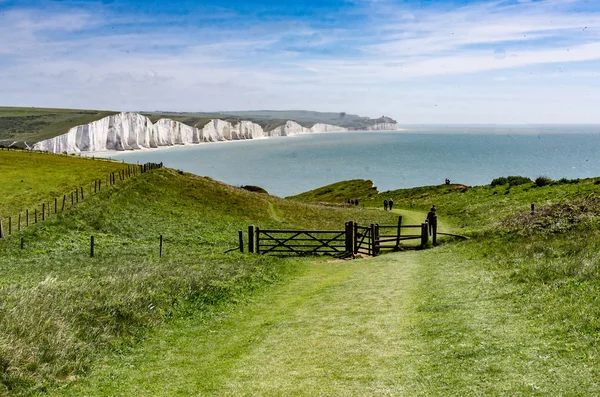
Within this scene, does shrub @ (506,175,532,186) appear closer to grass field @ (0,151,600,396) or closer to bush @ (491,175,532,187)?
bush @ (491,175,532,187)

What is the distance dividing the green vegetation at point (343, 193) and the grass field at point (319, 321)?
6320cm

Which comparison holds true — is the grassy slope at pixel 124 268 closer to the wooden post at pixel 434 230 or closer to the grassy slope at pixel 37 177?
the grassy slope at pixel 37 177

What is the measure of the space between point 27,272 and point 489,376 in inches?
927

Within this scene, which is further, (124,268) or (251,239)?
(251,239)

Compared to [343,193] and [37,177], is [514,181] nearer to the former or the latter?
[343,193]

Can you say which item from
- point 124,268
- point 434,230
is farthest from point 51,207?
point 434,230

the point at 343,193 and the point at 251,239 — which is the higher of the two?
the point at 251,239

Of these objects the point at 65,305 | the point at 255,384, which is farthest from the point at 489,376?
the point at 65,305

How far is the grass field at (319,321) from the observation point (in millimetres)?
11703

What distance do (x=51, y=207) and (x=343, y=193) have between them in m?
63.5

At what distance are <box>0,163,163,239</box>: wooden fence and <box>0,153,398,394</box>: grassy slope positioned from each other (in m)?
1.22

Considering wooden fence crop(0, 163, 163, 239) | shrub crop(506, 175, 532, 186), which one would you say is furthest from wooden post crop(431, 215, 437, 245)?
shrub crop(506, 175, 532, 186)

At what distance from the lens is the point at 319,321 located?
55.3 ft

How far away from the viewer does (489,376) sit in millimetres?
11016
